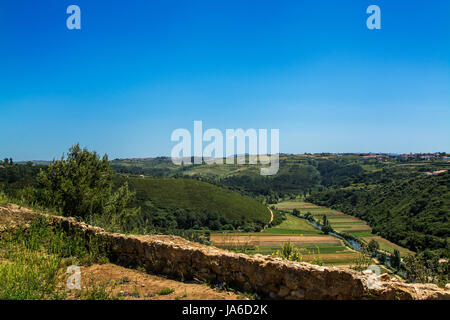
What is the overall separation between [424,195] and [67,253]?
78779mm

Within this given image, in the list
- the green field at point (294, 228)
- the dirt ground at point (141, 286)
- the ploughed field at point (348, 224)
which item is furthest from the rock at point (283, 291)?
the green field at point (294, 228)

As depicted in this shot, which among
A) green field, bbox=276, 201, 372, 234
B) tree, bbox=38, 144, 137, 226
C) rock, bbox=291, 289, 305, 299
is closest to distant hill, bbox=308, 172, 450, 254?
green field, bbox=276, 201, 372, 234

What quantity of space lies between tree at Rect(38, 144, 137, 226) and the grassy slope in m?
52.5

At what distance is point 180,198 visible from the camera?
77.7 meters

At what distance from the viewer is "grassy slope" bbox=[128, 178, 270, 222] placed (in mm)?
72562

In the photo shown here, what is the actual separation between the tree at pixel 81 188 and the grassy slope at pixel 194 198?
52.5 m

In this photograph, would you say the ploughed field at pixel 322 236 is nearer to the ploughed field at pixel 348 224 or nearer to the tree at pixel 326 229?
the ploughed field at pixel 348 224

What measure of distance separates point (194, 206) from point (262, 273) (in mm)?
72516

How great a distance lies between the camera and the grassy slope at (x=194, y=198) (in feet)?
238

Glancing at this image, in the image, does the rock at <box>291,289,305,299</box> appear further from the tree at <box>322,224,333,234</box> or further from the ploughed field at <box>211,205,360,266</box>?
the tree at <box>322,224,333,234</box>
